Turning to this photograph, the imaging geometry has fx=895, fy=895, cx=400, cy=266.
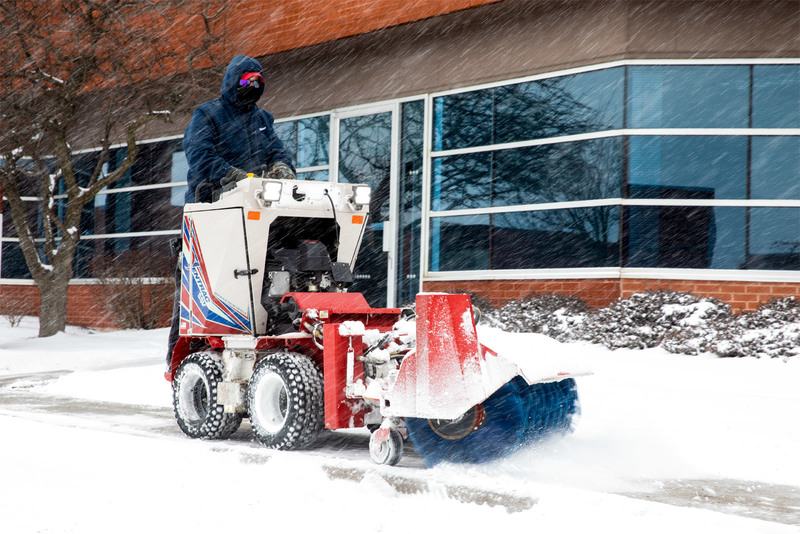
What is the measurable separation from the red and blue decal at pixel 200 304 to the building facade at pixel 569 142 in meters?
6.51

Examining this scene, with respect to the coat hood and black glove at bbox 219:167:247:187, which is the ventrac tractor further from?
the coat hood

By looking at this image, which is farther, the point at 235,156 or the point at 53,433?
the point at 235,156

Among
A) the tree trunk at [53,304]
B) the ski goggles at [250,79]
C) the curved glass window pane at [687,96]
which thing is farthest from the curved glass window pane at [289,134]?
the ski goggles at [250,79]

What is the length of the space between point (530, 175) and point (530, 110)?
0.93 m

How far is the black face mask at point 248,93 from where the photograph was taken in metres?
6.45

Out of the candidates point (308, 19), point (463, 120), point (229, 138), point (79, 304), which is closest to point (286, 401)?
point (229, 138)

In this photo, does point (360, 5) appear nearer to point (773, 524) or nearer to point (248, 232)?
point (248, 232)

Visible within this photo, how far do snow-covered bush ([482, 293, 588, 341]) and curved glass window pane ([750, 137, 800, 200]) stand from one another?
9.11ft

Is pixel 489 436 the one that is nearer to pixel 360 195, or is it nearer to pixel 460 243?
pixel 360 195

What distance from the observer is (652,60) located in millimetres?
11734

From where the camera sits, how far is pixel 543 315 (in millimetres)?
10945

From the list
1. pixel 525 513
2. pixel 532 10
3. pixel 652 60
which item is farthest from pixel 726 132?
pixel 525 513

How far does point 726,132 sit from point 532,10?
10.3 ft

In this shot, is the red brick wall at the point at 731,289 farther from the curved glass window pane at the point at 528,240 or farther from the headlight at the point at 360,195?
the headlight at the point at 360,195
